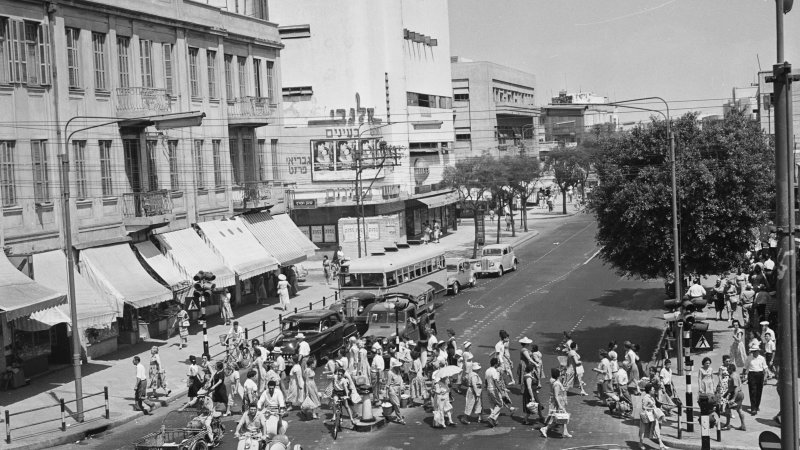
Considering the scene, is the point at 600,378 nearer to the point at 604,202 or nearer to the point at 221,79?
the point at 604,202

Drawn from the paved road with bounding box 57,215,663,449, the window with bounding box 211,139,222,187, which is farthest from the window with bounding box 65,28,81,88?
the paved road with bounding box 57,215,663,449

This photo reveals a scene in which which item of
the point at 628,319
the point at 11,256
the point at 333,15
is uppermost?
the point at 333,15

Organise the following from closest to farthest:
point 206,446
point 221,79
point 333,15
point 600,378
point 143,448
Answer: point 143,448, point 206,446, point 600,378, point 221,79, point 333,15

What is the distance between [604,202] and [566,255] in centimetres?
3278

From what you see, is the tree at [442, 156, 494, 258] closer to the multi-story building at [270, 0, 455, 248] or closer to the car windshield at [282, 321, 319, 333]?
the multi-story building at [270, 0, 455, 248]

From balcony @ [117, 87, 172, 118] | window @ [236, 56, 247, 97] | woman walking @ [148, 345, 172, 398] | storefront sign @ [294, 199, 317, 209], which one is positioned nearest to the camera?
woman walking @ [148, 345, 172, 398]

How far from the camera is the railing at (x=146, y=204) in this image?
40094 millimetres

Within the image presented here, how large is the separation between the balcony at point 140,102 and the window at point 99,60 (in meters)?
0.92

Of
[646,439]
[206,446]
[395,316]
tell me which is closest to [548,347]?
[395,316]

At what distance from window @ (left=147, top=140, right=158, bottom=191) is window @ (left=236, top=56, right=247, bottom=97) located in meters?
9.88

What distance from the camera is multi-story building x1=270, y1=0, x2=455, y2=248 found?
74.2 m

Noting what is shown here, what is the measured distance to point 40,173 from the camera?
35.1 metres

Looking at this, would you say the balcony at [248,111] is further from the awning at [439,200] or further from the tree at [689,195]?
the awning at [439,200]

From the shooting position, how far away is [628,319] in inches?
1679
